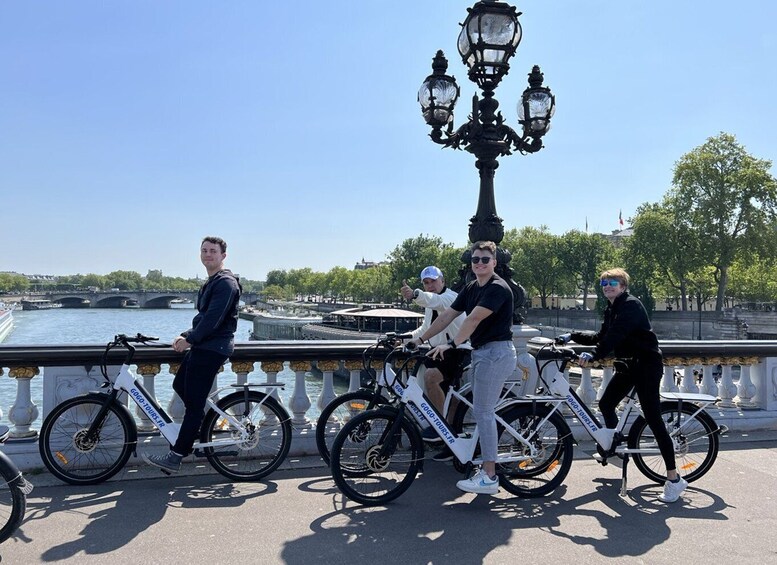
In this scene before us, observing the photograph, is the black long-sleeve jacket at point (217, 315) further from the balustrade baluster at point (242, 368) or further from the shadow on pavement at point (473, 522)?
the shadow on pavement at point (473, 522)

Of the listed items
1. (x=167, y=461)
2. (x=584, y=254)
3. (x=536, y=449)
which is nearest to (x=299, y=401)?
(x=167, y=461)

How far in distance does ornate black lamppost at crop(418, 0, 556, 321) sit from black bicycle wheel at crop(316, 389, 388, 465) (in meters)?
2.05

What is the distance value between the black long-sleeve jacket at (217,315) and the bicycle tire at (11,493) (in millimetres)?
1467

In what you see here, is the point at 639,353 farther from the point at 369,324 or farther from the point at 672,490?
the point at 369,324

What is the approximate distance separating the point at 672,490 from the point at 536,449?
994 mm

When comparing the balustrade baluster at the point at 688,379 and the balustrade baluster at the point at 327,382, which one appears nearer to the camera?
the balustrade baluster at the point at 327,382

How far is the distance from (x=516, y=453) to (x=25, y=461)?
390 centimetres

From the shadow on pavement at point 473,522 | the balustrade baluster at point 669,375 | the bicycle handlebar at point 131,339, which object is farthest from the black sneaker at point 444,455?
the balustrade baluster at point 669,375

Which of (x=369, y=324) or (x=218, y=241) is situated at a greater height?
(x=218, y=241)

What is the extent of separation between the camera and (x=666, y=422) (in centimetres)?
514

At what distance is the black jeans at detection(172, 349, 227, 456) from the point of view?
15.7 ft

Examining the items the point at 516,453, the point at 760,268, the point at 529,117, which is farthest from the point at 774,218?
the point at 516,453

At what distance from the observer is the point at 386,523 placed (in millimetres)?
4098

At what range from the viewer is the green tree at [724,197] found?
5081 centimetres
